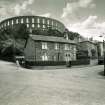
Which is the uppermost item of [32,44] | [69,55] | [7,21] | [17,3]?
[7,21]

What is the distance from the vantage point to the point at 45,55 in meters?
38.4

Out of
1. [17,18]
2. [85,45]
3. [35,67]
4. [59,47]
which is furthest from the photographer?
[17,18]

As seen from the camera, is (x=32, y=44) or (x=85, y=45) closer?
(x=32, y=44)

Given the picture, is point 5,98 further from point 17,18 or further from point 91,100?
point 17,18

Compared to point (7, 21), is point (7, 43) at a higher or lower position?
lower

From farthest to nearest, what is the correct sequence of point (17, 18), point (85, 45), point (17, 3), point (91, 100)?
point (17, 18) < point (85, 45) < point (17, 3) < point (91, 100)

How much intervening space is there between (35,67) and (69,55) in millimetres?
17731

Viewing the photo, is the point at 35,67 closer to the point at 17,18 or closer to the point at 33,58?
the point at 33,58

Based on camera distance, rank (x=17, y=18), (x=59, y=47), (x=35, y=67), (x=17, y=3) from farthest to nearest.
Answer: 1. (x=17, y=18)
2. (x=59, y=47)
3. (x=35, y=67)
4. (x=17, y=3)

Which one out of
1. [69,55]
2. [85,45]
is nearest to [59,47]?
[69,55]

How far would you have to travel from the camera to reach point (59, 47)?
4147cm

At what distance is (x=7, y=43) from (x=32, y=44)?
50.6ft

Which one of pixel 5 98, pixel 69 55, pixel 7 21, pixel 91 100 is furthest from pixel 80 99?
pixel 7 21

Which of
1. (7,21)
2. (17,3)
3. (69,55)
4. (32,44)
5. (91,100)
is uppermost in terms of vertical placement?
(7,21)
